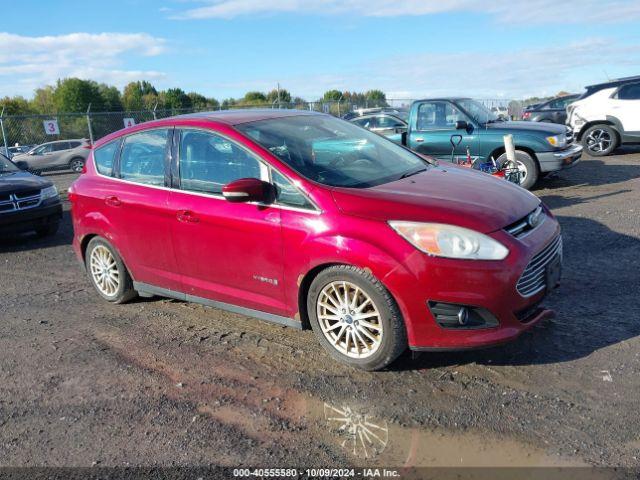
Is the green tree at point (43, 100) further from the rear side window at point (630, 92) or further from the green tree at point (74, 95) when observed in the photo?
the rear side window at point (630, 92)

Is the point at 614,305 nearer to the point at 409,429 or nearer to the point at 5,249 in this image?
the point at 409,429

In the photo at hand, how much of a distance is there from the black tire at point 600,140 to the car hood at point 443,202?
1217cm

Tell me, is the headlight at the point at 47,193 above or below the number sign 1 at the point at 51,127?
below

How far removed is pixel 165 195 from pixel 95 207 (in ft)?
3.54

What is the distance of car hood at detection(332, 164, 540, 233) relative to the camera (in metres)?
3.51

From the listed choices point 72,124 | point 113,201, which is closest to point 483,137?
point 113,201

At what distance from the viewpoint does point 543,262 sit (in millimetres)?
3734

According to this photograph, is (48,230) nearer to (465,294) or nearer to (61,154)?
(465,294)

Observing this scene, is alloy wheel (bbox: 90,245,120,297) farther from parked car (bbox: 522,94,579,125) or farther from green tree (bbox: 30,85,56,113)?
green tree (bbox: 30,85,56,113)

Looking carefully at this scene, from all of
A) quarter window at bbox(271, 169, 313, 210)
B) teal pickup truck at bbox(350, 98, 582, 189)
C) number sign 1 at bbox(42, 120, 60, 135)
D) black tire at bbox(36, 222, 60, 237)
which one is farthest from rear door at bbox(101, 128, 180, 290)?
number sign 1 at bbox(42, 120, 60, 135)

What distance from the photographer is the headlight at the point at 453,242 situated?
3.40 metres

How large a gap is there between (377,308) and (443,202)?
80 cm

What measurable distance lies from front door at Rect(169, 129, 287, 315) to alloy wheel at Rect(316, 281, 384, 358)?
0.38 metres

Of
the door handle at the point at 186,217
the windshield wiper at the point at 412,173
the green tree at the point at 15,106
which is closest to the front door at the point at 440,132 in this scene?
the windshield wiper at the point at 412,173
